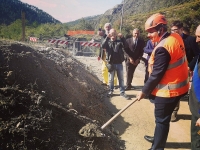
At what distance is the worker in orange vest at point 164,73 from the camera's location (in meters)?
2.53

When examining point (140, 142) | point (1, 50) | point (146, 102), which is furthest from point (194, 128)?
point (1, 50)

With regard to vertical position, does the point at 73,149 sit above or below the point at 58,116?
below

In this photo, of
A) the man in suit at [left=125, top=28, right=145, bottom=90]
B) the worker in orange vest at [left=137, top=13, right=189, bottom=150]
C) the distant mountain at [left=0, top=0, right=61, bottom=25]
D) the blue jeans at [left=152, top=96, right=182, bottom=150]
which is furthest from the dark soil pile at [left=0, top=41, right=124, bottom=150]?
the distant mountain at [left=0, top=0, right=61, bottom=25]

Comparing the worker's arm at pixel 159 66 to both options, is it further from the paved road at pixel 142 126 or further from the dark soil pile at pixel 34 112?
the paved road at pixel 142 126

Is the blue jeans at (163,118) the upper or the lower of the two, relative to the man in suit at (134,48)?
lower

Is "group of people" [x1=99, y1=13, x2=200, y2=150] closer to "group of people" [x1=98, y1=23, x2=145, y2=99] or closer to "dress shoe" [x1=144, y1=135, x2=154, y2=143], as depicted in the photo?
"dress shoe" [x1=144, y1=135, x2=154, y2=143]

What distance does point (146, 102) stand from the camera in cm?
541

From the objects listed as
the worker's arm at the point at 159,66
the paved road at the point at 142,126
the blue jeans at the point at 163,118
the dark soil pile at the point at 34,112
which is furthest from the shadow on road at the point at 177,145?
the worker's arm at the point at 159,66

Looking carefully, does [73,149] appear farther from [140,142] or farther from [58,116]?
[140,142]

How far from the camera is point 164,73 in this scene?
2604 mm

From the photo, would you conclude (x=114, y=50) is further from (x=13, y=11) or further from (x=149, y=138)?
(x=13, y=11)

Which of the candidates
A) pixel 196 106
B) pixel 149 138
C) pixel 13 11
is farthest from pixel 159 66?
pixel 13 11

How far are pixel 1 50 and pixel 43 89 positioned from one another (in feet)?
3.18

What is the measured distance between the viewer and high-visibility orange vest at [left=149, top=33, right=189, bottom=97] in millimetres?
2528
